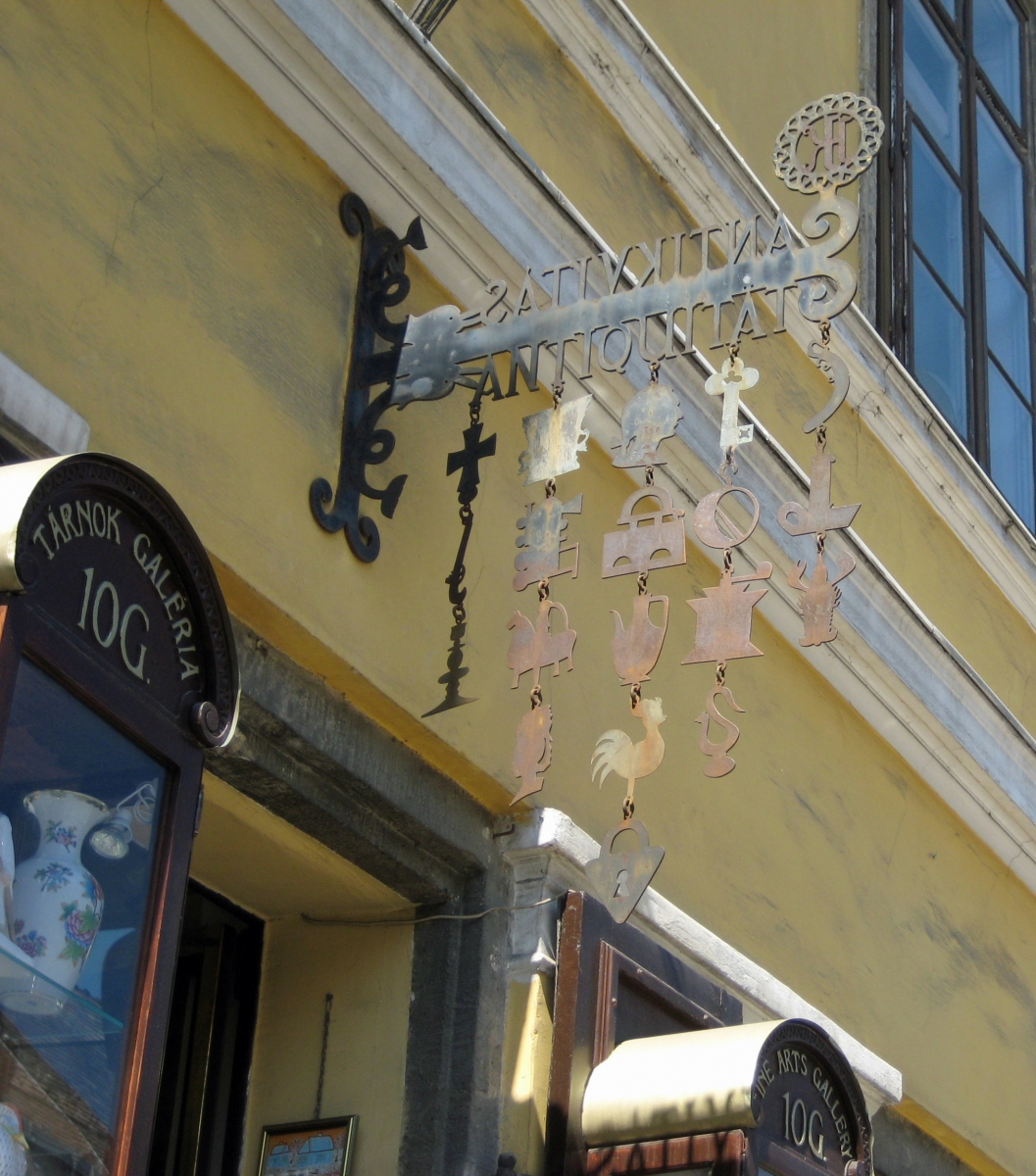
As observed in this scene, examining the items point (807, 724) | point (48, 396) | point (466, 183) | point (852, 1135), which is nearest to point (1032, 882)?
point (807, 724)

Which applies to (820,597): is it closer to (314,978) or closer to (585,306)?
(585,306)

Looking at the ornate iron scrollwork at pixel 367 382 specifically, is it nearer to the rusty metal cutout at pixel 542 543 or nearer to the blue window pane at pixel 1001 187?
the rusty metal cutout at pixel 542 543

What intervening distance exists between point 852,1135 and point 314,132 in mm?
2201

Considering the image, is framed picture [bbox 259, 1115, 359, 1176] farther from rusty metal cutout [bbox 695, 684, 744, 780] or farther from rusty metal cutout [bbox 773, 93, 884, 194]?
rusty metal cutout [bbox 773, 93, 884, 194]

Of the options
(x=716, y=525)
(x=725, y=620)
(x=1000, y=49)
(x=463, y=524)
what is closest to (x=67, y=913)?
(x=725, y=620)

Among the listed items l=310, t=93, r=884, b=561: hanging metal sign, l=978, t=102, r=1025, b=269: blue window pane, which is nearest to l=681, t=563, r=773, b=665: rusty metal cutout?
l=310, t=93, r=884, b=561: hanging metal sign

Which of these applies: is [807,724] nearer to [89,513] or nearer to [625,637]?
[625,637]

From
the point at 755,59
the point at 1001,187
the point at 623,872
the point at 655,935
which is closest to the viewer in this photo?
the point at 623,872

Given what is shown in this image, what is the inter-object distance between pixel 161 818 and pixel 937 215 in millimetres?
5703

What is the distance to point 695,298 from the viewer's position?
12.0 feet

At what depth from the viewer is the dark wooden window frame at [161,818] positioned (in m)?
2.51

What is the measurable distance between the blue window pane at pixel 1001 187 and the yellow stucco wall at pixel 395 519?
2584mm

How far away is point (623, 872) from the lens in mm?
3398

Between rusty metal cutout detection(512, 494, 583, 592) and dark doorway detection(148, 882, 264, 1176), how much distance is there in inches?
39.1
